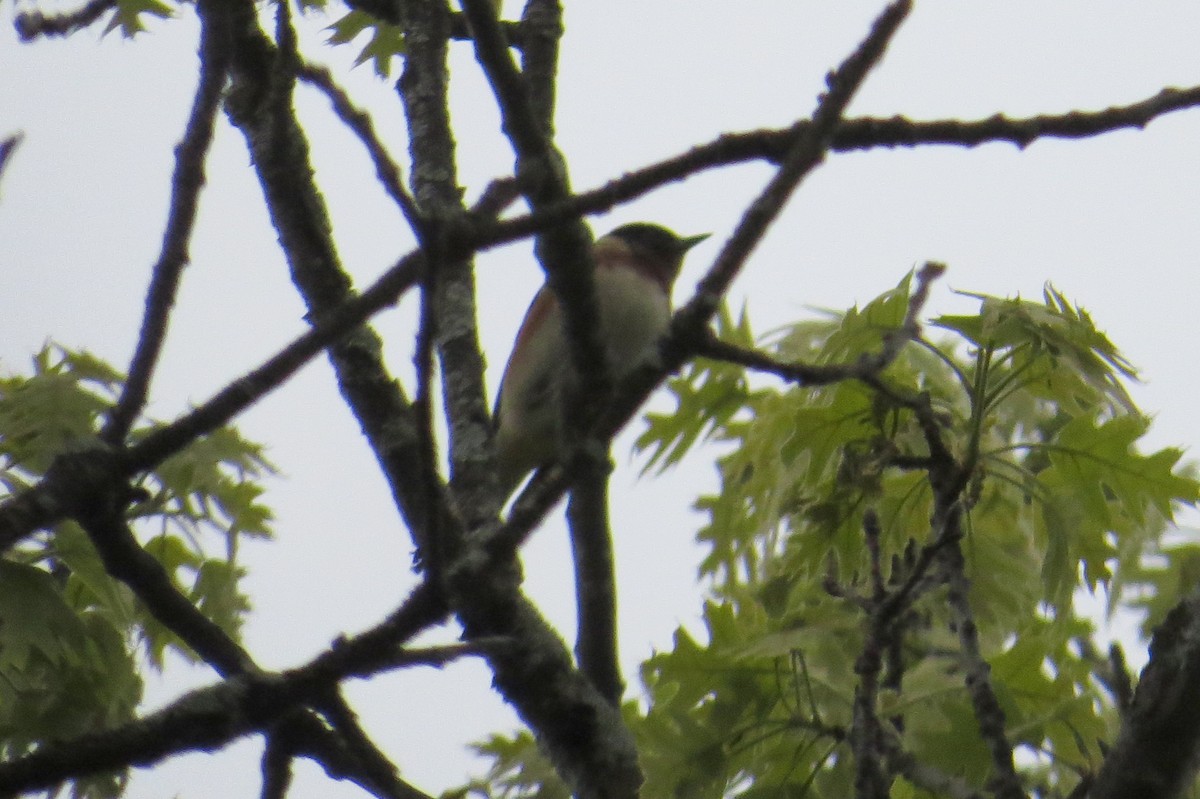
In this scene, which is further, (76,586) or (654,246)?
(654,246)

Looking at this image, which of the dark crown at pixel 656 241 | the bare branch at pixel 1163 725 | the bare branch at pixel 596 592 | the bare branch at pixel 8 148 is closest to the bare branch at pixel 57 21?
the bare branch at pixel 8 148

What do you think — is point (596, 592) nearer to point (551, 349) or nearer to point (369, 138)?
point (369, 138)

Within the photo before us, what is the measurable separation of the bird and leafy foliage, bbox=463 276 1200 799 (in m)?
1.31

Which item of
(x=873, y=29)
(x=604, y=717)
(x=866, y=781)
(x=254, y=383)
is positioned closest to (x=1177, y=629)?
(x=866, y=781)

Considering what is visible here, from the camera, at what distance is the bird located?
4711 mm

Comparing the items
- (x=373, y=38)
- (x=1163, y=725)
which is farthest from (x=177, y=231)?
(x=373, y=38)

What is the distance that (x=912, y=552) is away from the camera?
3.02 m

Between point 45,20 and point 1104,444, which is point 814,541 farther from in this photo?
point 45,20

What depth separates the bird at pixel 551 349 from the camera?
15.5ft

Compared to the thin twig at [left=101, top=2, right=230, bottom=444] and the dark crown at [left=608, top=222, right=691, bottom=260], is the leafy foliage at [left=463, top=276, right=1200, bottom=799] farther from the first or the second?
the dark crown at [left=608, top=222, right=691, bottom=260]

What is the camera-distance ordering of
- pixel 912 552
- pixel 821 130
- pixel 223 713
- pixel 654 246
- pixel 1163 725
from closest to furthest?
pixel 223 713 < pixel 821 130 < pixel 1163 725 < pixel 912 552 < pixel 654 246

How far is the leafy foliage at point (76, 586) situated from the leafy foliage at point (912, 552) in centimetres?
99

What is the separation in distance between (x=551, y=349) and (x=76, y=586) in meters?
1.86

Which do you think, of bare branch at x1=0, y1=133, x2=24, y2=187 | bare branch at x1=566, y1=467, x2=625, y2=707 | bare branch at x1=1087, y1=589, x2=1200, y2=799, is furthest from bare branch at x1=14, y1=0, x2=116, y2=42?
bare branch at x1=1087, y1=589, x2=1200, y2=799
